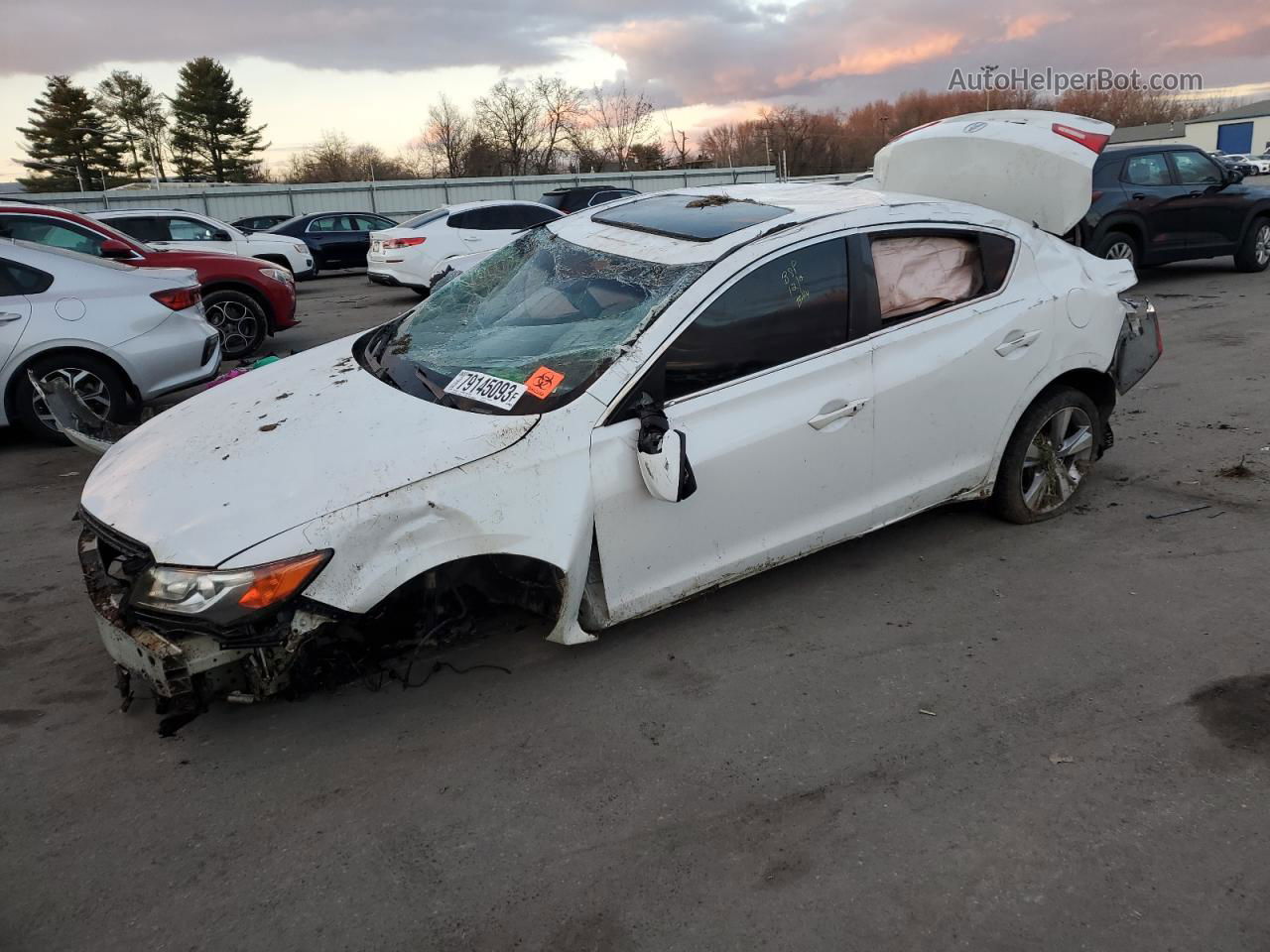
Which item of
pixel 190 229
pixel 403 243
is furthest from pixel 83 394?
pixel 190 229

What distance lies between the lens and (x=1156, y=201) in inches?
452

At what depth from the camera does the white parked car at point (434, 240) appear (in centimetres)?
1451

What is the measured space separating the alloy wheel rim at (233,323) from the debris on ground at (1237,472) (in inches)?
360

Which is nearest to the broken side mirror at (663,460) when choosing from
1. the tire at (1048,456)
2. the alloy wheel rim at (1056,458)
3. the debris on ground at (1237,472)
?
the tire at (1048,456)

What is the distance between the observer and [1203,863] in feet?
8.25

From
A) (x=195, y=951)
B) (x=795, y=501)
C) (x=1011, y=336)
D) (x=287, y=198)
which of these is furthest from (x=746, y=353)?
(x=287, y=198)

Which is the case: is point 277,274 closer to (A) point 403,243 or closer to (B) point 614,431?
(A) point 403,243

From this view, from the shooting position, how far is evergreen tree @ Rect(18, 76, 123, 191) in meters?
→ 59.6

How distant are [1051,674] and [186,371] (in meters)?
6.50

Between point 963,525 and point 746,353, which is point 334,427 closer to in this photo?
point 746,353

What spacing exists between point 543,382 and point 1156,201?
35.6 ft

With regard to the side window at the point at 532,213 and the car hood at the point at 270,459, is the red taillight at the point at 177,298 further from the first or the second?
the side window at the point at 532,213

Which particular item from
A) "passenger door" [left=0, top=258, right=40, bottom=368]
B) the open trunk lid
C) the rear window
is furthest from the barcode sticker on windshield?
the rear window

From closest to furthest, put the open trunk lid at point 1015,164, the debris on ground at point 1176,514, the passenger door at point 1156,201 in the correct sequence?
the debris on ground at point 1176,514 < the open trunk lid at point 1015,164 < the passenger door at point 1156,201
